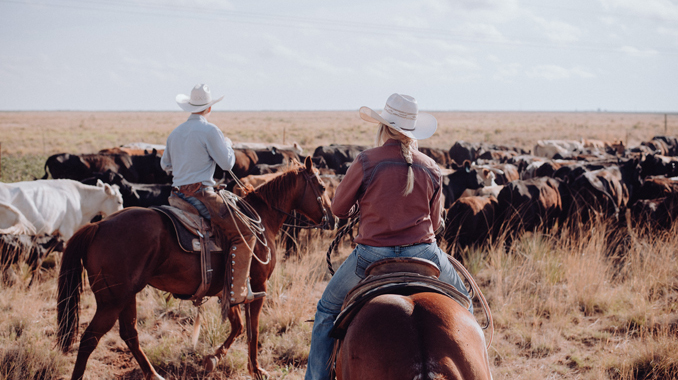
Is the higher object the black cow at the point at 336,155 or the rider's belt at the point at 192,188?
the rider's belt at the point at 192,188

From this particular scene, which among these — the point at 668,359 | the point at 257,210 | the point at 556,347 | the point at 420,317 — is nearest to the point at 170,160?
the point at 257,210

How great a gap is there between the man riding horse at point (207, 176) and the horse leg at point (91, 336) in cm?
102

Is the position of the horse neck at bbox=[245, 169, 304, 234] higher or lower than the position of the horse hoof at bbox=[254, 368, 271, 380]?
higher

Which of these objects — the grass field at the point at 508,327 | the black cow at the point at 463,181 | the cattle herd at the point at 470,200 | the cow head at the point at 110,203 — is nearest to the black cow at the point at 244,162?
the cattle herd at the point at 470,200

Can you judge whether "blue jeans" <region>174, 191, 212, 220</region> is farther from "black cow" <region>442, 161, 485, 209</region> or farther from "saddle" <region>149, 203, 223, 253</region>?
"black cow" <region>442, 161, 485, 209</region>

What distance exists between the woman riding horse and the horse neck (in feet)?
6.75

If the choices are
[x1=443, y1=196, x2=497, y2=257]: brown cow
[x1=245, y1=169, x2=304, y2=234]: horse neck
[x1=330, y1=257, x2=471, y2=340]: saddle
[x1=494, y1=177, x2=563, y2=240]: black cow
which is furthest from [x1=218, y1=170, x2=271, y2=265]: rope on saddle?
[x1=494, y1=177, x2=563, y2=240]: black cow

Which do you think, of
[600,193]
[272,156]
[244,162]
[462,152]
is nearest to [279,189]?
[600,193]

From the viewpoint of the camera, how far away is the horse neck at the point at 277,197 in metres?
5.09

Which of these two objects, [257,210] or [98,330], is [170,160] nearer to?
[257,210]

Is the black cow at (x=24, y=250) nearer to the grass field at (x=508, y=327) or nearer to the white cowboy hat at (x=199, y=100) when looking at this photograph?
the grass field at (x=508, y=327)

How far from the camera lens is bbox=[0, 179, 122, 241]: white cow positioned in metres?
7.67

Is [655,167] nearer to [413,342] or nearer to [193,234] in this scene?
[193,234]

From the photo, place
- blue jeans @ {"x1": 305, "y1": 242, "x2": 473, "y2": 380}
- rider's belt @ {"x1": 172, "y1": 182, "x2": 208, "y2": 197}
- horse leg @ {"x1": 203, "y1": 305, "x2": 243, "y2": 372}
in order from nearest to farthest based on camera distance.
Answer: blue jeans @ {"x1": 305, "y1": 242, "x2": 473, "y2": 380}, rider's belt @ {"x1": 172, "y1": 182, "x2": 208, "y2": 197}, horse leg @ {"x1": 203, "y1": 305, "x2": 243, "y2": 372}
